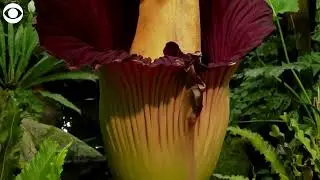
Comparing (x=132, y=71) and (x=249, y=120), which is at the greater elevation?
(x=132, y=71)

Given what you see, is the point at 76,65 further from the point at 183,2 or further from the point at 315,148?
the point at 315,148

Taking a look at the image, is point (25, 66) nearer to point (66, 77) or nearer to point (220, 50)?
point (66, 77)

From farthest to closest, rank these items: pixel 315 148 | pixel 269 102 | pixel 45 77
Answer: pixel 45 77 < pixel 269 102 < pixel 315 148

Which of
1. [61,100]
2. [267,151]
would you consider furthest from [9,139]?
[61,100]

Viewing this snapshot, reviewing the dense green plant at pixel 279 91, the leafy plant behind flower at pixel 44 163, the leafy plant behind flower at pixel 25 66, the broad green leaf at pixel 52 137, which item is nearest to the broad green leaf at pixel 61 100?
the leafy plant behind flower at pixel 25 66

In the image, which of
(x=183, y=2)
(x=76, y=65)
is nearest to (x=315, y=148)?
(x=183, y=2)

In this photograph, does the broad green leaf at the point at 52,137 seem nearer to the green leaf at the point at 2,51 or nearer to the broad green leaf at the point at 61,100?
the broad green leaf at the point at 61,100
